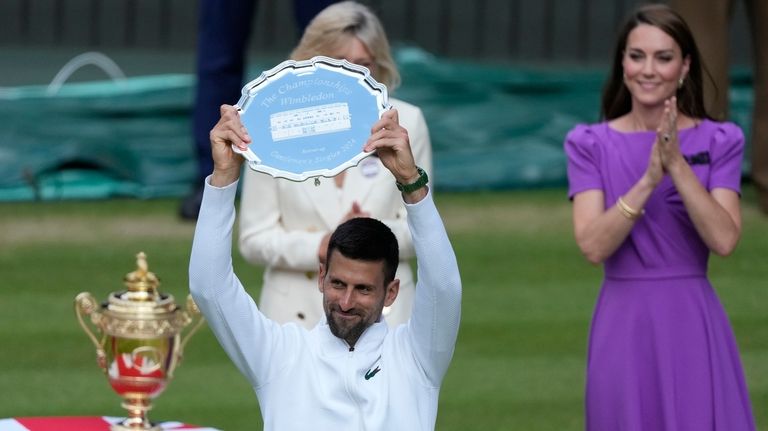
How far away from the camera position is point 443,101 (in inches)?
421

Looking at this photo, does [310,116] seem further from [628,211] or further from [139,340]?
[628,211]

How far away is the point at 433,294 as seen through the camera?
3.90 metres

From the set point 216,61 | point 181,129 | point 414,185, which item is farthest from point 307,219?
point 181,129

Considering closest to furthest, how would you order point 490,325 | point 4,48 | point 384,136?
point 384,136 → point 490,325 → point 4,48

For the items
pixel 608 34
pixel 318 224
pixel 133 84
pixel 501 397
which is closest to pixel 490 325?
pixel 501 397

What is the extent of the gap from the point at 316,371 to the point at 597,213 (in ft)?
4.62

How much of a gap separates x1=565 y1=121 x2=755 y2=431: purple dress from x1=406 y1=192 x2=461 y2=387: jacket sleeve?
46.1 inches

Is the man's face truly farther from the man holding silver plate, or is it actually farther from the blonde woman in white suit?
the blonde woman in white suit

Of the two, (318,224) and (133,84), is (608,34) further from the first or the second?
(318,224)

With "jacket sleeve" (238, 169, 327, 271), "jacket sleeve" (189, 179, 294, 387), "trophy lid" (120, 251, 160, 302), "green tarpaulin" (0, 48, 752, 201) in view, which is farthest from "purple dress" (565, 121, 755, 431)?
"green tarpaulin" (0, 48, 752, 201)

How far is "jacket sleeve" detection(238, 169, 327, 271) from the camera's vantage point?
17.2 ft

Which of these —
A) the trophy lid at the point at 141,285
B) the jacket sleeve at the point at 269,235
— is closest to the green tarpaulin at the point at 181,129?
the jacket sleeve at the point at 269,235

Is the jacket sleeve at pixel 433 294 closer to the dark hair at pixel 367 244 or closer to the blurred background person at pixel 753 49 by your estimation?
→ the dark hair at pixel 367 244

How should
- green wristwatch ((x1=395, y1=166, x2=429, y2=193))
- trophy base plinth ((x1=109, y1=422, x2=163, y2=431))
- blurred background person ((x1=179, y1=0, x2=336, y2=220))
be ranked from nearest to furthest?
green wristwatch ((x1=395, y1=166, x2=429, y2=193)) < trophy base plinth ((x1=109, y1=422, x2=163, y2=431)) < blurred background person ((x1=179, y1=0, x2=336, y2=220))
